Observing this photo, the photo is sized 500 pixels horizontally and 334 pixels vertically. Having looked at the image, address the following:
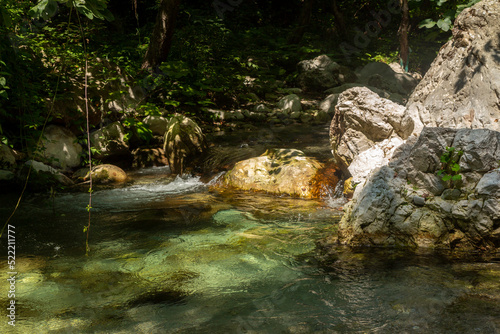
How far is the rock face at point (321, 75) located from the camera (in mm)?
13695

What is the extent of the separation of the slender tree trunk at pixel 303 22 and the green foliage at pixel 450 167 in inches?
510

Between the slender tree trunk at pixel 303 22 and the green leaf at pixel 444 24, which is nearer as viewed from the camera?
the green leaf at pixel 444 24

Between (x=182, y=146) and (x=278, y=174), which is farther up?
(x=182, y=146)

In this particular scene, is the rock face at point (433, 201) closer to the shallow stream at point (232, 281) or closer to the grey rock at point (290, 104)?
the shallow stream at point (232, 281)

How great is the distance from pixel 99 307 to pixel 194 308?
707mm

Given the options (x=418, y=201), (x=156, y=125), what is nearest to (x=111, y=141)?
(x=156, y=125)

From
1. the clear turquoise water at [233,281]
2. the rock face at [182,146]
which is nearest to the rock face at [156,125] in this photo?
the rock face at [182,146]

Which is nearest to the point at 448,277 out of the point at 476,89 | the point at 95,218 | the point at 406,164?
the point at 406,164

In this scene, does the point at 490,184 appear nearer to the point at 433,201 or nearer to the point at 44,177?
the point at 433,201

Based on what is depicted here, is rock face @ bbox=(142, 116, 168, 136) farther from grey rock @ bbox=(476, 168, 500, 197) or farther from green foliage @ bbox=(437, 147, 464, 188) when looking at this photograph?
grey rock @ bbox=(476, 168, 500, 197)

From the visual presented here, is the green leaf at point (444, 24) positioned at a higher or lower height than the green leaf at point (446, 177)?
higher

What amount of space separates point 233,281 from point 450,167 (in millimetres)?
2409

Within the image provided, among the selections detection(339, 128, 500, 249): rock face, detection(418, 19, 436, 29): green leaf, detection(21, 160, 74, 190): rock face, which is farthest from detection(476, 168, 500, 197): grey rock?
detection(21, 160, 74, 190): rock face

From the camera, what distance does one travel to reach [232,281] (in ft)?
10.5
